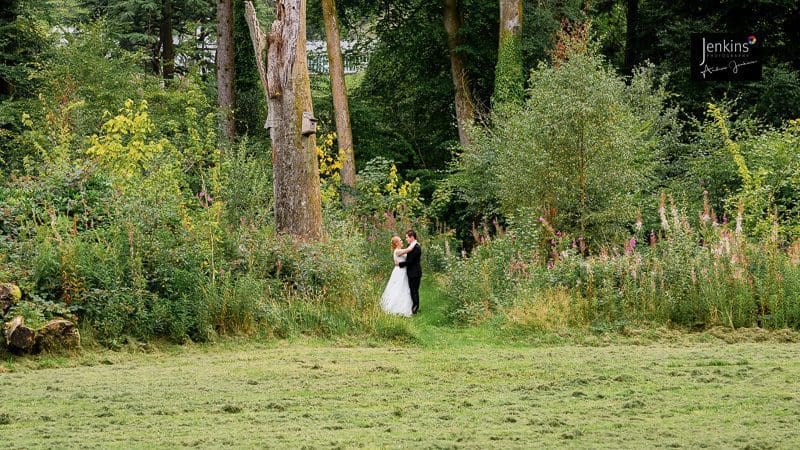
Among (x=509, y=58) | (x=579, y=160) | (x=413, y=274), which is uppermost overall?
(x=509, y=58)

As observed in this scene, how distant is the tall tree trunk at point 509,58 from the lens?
25391mm

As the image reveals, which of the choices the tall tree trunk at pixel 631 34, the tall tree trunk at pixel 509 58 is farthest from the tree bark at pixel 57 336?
the tall tree trunk at pixel 631 34

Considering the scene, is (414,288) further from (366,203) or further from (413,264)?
(366,203)

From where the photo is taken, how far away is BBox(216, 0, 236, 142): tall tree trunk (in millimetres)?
27250

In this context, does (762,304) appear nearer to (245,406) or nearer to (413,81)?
(245,406)

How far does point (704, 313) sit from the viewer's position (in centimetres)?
1380

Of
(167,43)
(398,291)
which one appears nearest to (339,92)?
(167,43)

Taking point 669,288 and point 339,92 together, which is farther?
point 339,92

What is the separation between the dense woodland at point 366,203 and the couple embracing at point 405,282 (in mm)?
674

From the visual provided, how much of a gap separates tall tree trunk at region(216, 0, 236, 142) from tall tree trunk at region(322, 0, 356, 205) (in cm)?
286

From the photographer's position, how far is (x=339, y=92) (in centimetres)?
2602

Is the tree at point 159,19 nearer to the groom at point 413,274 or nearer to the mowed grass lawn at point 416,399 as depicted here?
the groom at point 413,274

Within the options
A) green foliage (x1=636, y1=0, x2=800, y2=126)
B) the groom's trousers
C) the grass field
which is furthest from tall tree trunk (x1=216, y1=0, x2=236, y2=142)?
the grass field

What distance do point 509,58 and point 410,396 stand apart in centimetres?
1666
